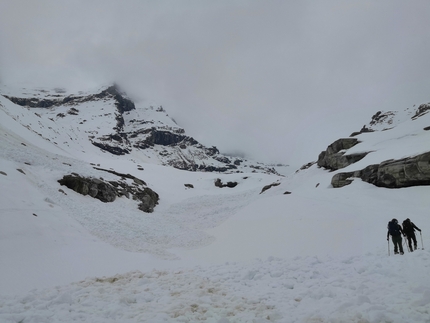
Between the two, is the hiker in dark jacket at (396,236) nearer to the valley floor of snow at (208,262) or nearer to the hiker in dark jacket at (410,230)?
the hiker in dark jacket at (410,230)

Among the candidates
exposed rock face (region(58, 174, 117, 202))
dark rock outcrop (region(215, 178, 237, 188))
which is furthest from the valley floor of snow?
dark rock outcrop (region(215, 178, 237, 188))

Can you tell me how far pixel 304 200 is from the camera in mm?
27109

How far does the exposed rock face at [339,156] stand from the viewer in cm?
3559

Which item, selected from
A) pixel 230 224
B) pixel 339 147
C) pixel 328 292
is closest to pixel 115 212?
pixel 230 224

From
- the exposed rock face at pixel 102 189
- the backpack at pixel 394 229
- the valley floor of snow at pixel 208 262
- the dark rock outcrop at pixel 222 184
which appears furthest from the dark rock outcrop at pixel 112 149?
the backpack at pixel 394 229

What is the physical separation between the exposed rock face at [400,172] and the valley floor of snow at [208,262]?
Answer: 1201 mm

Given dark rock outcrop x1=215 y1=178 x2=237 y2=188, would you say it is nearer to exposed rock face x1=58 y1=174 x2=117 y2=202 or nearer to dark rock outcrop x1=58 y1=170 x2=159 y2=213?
dark rock outcrop x1=58 y1=170 x2=159 y2=213

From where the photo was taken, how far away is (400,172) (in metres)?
23.2

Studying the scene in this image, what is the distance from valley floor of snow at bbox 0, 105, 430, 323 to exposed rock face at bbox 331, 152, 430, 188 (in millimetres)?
1201

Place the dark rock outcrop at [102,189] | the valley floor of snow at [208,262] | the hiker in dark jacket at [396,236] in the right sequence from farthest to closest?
the dark rock outcrop at [102,189], the hiker in dark jacket at [396,236], the valley floor of snow at [208,262]

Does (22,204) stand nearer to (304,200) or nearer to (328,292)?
(328,292)

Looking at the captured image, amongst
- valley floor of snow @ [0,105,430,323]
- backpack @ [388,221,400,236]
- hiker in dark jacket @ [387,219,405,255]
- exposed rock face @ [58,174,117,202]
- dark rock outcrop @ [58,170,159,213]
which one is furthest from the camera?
dark rock outcrop @ [58,170,159,213]

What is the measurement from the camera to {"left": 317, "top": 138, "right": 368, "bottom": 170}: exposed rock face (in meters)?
35.6

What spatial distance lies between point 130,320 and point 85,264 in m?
7.04
